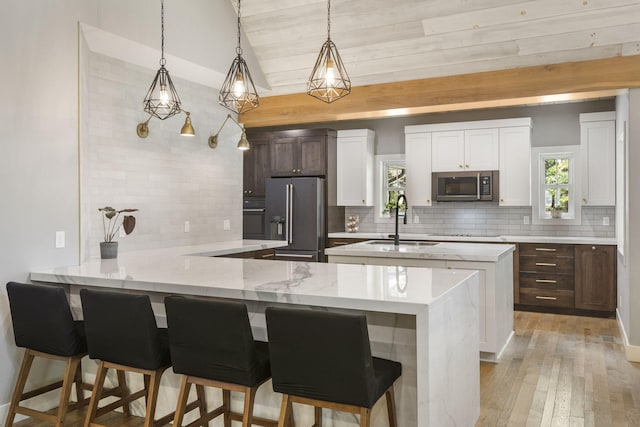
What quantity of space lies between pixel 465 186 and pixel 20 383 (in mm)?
5376

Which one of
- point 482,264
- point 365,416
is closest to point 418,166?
point 482,264

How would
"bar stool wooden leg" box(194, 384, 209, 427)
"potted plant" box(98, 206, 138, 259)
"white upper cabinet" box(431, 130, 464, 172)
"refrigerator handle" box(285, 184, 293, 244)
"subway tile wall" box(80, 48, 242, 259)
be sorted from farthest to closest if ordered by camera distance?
1. "refrigerator handle" box(285, 184, 293, 244)
2. "white upper cabinet" box(431, 130, 464, 172)
3. "subway tile wall" box(80, 48, 242, 259)
4. "potted plant" box(98, 206, 138, 259)
5. "bar stool wooden leg" box(194, 384, 209, 427)

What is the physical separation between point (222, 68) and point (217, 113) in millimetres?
721

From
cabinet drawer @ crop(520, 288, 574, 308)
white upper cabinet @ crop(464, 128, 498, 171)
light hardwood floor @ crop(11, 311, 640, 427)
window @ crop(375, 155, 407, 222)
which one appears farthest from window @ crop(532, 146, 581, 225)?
window @ crop(375, 155, 407, 222)

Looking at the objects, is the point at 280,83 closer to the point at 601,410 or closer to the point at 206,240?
the point at 206,240

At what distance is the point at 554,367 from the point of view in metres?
4.01

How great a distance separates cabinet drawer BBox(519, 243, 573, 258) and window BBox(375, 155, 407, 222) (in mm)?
2022

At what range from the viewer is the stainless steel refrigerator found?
6.99 metres

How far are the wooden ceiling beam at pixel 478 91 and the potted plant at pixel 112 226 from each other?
2.29m

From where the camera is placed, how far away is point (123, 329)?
243cm

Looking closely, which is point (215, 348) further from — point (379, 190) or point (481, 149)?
point (379, 190)

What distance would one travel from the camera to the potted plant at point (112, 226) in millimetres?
3814

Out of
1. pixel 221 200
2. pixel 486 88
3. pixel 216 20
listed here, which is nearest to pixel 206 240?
pixel 221 200

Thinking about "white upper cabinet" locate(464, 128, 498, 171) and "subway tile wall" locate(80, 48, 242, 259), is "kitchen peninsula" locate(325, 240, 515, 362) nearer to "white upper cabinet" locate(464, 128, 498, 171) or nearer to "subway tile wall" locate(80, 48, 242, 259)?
"subway tile wall" locate(80, 48, 242, 259)
